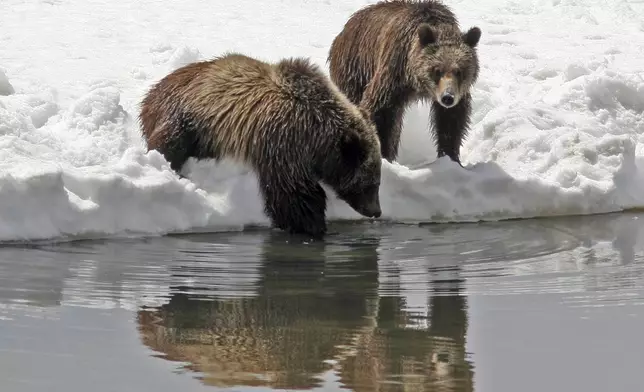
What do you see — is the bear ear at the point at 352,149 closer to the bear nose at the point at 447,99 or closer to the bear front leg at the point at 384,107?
the bear nose at the point at 447,99

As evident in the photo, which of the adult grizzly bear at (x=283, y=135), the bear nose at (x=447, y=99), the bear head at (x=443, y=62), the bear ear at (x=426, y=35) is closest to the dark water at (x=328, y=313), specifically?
the adult grizzly bear at (x=283, y=135)

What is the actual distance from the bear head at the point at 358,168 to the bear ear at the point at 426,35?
1.32 metres

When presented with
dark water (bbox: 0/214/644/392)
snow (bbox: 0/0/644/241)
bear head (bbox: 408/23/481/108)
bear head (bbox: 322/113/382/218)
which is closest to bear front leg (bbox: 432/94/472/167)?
bear head (bbox: 408/23/481/108)

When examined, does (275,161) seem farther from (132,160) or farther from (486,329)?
(486,329)

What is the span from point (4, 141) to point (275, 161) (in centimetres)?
210

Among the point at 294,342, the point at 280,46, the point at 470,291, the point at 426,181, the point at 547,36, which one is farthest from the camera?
the point at 547,36

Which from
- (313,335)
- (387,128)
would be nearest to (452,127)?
(387,128)

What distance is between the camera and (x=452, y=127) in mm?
11828

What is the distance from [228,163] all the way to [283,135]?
63 centimetres

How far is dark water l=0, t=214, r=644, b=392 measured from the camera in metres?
5.82

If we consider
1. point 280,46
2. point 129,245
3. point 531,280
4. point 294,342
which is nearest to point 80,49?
point 280,46

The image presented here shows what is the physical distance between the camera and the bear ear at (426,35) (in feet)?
37.3

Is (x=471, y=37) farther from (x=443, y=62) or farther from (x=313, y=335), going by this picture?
(x=313, y=335)

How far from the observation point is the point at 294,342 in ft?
21.2
